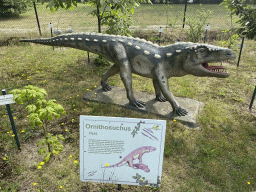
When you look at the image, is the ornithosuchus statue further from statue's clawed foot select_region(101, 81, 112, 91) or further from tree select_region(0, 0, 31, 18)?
tree select_region(0, 0, 31, 18)

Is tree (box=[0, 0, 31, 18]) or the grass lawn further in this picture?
tree (box=[0, 0, 31, 18])

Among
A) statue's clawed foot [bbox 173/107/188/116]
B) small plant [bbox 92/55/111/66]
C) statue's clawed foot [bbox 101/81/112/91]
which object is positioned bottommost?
statue's clawed foot [bbox 173/107/188/116]

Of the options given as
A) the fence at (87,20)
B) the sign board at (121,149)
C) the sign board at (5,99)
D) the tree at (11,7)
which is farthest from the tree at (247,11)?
the tree at (11,7)

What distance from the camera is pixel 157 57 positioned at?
382cm

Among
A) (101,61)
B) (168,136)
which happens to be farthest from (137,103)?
(101,61)

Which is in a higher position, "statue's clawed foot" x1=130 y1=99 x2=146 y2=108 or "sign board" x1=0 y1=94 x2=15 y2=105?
"sign board" x1=0 y1=94 x2=15 y2=105

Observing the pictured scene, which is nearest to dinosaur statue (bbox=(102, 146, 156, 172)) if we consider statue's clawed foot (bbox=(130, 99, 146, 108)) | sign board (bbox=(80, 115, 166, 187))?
sign board (bbox=(80, 115, 166, 187))

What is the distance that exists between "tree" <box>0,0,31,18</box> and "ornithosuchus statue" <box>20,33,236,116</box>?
771 centimetres

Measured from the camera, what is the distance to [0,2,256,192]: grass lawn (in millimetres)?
2775

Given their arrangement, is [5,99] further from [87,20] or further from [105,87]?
[87,20]

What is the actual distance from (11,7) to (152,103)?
9.84 metres

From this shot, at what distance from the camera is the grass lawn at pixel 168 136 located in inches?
109

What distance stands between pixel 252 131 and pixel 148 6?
32.5 ft

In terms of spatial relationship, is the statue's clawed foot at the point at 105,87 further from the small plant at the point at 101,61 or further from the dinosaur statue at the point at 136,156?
the dinosaur statue at the point at 136,156
